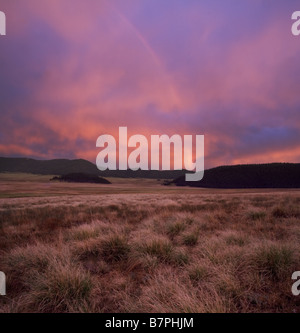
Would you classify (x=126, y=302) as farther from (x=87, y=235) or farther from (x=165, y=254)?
(x=87, y=235)

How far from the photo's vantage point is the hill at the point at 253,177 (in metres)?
79.0

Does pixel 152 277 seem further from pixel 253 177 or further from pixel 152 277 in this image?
pixel 253 177

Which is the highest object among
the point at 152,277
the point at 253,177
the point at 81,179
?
the point at 152,277

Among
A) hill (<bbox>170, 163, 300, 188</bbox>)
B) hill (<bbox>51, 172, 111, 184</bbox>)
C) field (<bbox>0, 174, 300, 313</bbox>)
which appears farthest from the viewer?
hill (<bbox>51, 172, 111, 184</bbox>)

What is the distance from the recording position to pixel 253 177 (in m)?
87.3

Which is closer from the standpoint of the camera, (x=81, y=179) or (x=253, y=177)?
(x=253, y=177)

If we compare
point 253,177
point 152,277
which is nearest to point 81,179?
point 253,177

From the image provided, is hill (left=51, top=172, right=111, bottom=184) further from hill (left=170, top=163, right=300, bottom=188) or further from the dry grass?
the dry grass

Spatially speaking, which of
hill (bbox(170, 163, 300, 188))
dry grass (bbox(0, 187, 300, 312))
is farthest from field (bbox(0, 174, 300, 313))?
hill (bbox(170, 163, 300, 188))

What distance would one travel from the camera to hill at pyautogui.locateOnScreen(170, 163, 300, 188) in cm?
7900

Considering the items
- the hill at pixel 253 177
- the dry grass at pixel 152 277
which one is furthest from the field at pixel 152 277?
the hill at pixel 253 177

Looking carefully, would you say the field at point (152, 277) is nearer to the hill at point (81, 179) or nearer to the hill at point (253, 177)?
the hill at point (253, 177)

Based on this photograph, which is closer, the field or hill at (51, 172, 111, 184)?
the field

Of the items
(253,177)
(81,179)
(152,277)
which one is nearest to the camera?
(152,277)
